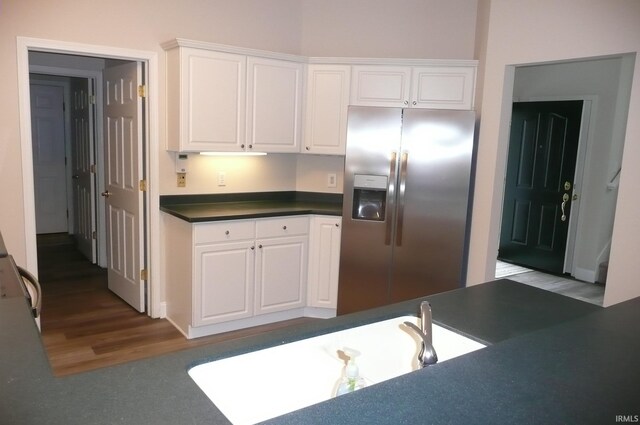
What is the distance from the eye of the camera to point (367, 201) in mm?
3832

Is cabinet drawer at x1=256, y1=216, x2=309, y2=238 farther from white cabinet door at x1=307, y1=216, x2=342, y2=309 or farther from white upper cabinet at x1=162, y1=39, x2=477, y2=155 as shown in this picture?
white upper cabinet at x1=162, y1=39, x2=477, y2=155

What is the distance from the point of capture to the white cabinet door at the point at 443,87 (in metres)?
3.89

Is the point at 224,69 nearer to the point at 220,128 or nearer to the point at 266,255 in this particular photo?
the point at 220,128

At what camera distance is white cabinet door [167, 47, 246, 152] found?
3.54m

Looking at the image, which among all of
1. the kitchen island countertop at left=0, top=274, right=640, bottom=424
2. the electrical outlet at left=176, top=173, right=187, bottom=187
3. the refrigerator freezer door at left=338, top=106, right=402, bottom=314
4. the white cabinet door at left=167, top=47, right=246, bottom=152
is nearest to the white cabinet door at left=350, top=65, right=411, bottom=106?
the refrigerator freezer door at left=338, top=106, right=402, bottom=314

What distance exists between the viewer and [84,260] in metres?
5.52

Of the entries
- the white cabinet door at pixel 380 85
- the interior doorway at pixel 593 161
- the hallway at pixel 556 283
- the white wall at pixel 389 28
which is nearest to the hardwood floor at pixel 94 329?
the white cabinet door at pixel 380 85

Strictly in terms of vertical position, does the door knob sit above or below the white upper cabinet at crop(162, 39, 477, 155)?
below

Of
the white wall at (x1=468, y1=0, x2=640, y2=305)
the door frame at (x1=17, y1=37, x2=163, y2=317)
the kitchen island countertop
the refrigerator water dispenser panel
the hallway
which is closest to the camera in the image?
the kitchen island countertop

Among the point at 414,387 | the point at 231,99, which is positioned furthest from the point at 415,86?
the point at 414,387

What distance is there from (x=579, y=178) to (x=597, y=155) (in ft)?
0.99

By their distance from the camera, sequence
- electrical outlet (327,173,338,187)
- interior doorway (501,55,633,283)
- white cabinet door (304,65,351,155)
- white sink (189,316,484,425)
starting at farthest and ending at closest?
interior doorway (501,55,633,283) → electrical outlet (327,173,338,187) → white cabinet door (304,65,351,155) → white sink (189,316,484,425)

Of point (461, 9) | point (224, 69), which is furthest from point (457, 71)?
point (224, 69)

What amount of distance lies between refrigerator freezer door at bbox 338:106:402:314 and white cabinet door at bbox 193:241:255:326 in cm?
76
